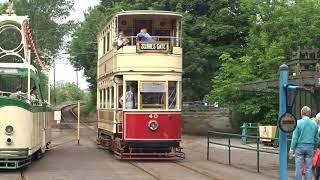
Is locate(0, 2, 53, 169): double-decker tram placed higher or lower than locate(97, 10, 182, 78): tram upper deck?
lower

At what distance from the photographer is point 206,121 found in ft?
147

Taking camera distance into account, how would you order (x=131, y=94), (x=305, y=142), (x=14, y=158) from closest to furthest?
(x=305, y=142)
(x=14, y=158)
(x=131, y=94)

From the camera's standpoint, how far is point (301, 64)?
816 inches

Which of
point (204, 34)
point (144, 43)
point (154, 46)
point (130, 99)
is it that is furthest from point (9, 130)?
point (204, 34)

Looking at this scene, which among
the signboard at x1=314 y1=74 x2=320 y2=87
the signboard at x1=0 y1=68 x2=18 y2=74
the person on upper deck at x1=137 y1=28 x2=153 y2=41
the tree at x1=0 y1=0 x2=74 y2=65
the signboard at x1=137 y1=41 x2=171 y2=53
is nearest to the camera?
the signboard at x1=314 y1=74 x2=320 y2=87

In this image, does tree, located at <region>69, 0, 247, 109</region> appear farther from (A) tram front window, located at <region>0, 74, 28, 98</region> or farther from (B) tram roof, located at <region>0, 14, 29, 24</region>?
(A) tram front window, located at <region>0, 74, 28, 98</region>

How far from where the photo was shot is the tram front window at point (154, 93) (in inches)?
855

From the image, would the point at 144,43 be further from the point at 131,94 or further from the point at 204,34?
the point at 204,34

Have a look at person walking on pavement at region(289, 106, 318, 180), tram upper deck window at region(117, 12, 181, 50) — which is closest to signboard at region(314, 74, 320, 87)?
person walking on pavement at region(289, 106, 318, 180)

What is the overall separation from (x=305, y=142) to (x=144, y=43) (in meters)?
9.64

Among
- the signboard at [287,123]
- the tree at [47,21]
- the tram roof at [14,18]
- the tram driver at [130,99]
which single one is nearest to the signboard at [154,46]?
the tram driver at [130,99]

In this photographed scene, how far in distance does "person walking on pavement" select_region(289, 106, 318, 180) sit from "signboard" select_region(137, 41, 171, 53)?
360 inches

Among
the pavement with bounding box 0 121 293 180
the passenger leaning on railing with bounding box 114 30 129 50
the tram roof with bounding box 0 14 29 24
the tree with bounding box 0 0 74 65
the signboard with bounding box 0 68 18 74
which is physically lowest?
the pavement with bounding box 0 121 293 180

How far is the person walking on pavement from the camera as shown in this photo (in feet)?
43.4
